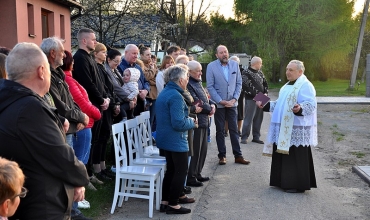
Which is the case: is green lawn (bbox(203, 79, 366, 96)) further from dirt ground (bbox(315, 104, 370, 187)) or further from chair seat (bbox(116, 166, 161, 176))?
chair seat (bbox(116, 166, 161, 176))

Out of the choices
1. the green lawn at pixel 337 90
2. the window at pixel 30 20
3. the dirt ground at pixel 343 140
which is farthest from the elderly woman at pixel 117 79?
the green lawn at pixel 337 90

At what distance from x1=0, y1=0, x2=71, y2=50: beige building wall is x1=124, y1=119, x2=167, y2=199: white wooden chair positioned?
37.9 ft

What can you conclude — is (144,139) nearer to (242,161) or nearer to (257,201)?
(257,201)

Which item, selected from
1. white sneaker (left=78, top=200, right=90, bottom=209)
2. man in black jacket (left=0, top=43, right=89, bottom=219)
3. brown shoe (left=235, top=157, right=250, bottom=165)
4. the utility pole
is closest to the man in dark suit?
brown shoe (left=235, top=157, right=250, bottom=165)

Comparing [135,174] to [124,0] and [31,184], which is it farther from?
[124,0]

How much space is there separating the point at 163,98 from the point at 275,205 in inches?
84.9

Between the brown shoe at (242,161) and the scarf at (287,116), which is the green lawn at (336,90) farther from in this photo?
the scarf at (287,116)

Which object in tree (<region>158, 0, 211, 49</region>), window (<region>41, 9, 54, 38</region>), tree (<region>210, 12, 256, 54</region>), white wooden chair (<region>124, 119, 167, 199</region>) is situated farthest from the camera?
tree (<region>210, 12, 256, 54</region>)

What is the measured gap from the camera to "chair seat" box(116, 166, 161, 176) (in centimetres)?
567

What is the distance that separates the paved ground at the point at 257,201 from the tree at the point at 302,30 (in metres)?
33.0

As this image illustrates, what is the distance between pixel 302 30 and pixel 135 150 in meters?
36.3

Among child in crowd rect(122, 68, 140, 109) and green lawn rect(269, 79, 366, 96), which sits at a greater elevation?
child in crowd rect(122, 68, 140, 109)

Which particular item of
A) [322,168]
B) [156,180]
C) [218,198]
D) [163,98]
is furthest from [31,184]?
[322,168]

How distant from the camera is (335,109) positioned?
1939 centimetres
